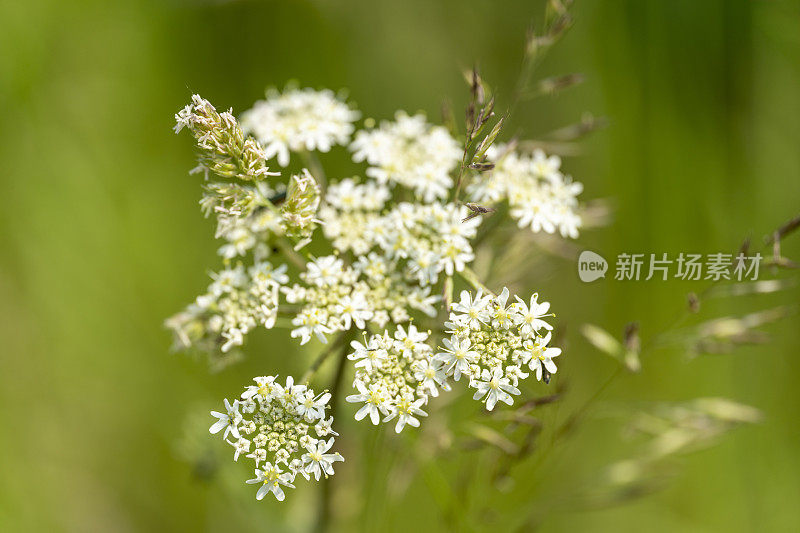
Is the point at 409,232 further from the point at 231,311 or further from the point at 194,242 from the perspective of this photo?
the point at 194,242

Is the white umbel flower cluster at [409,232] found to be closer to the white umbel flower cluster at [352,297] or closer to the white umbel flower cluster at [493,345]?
the white umbel flower cluster at [352,297]

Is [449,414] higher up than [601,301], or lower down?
lower down

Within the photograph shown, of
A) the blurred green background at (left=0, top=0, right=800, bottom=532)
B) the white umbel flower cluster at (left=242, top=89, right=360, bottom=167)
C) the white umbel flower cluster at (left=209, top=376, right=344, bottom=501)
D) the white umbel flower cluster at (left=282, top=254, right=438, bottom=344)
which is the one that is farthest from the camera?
the blurred green background at (left=0, top=0, right=800, bottom=532)

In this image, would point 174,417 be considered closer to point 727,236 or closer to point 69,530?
point 69,530

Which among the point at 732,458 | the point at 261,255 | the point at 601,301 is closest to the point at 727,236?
the point at 601,301

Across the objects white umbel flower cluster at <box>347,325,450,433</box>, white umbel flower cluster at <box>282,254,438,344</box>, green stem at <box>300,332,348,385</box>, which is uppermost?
white umbel flower cluster at <box>282,254,438,344</box>

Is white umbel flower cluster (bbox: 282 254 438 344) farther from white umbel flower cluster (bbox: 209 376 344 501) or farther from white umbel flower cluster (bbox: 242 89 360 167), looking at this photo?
white umbel flower cluster (bbox: 242 89 360 167)

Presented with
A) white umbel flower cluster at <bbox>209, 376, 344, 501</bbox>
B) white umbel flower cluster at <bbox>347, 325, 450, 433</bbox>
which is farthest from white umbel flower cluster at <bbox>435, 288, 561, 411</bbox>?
white umbel flower cluster at <bbox>209, 376, 344, 501</bbox>
